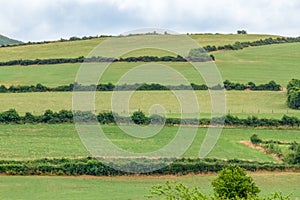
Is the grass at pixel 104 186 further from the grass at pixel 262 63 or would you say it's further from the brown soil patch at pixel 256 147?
the grass at pixel 262 63

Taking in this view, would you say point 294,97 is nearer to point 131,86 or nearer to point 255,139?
point 255,139

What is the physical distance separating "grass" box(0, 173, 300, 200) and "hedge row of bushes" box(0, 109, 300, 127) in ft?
46.5

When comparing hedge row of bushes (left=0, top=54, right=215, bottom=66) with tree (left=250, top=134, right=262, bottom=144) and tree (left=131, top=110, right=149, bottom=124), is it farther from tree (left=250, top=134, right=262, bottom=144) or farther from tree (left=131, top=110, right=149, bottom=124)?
tree (left=250, top=134, right=262, bottom=144)

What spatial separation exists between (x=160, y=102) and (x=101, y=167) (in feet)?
90.9

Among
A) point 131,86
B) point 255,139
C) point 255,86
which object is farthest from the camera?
point 255,86

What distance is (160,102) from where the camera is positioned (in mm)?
72812

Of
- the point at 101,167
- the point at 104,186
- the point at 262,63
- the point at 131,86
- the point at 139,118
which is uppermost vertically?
the point at 262,63

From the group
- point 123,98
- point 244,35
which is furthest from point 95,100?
point 244,35

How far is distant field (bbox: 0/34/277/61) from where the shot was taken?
345ft

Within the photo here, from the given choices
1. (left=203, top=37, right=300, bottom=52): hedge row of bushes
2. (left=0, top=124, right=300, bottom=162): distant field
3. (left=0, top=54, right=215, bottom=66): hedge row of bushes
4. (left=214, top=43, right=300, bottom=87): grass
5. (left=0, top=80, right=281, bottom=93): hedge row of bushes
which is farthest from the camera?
(left=203, top=37, right=300, bottom=52): hedge row of bushes

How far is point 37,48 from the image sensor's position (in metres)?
113

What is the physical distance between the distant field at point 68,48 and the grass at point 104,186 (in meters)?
55.0

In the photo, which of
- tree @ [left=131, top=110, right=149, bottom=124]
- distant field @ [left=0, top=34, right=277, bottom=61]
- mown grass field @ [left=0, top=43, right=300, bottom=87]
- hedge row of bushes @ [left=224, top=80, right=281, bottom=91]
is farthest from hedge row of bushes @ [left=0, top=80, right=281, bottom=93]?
distant field @ [left=0, top=34, right=277, bottom=61]

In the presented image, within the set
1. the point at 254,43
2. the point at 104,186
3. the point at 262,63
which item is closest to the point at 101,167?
the point at 104,186
